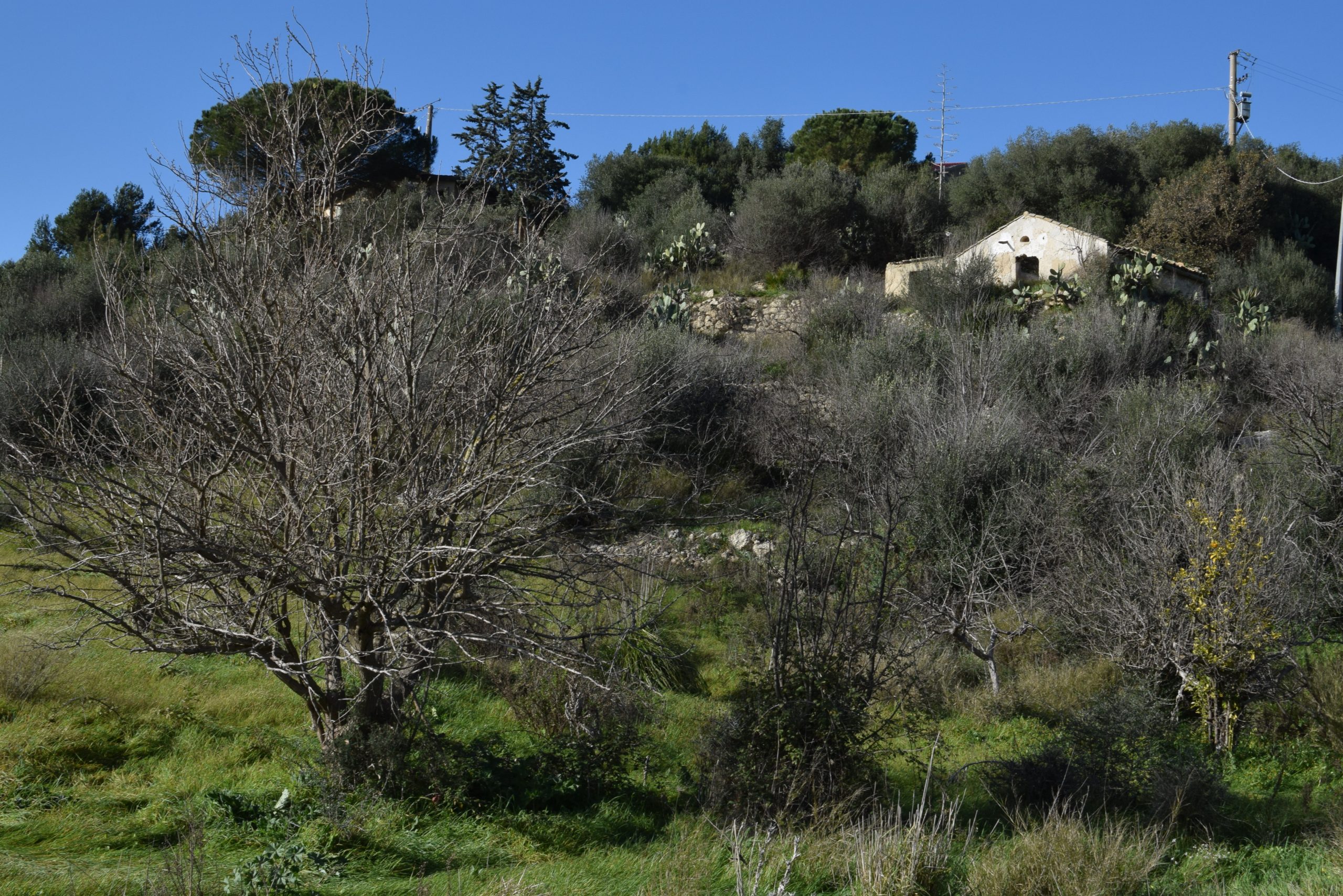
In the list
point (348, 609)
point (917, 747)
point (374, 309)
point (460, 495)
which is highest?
point (374, 309)

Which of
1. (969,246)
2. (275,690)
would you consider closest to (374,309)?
(275,690)

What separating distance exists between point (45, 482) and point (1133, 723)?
8222 millimetres

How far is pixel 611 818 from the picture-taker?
22.9 ft

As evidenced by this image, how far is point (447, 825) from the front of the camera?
20.6 feet

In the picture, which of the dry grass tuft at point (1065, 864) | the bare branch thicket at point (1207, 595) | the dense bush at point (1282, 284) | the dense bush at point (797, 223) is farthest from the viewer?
the dense bush at point (797, 223)

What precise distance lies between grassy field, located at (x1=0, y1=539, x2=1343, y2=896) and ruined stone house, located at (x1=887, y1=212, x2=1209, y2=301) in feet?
56.5

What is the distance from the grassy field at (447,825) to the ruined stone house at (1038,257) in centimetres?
1723

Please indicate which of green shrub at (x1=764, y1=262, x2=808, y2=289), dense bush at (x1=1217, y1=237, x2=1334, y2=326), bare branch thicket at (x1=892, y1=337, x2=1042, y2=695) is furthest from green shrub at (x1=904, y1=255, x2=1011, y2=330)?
dense bush at (x1=1217, y1=237, x2=1334, y2=326)

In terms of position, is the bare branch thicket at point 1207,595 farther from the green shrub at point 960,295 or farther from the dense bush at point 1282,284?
the dense bush at point 1282,284

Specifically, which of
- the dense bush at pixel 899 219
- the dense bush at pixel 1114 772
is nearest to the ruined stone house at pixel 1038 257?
the dense bush at pixel 899 219

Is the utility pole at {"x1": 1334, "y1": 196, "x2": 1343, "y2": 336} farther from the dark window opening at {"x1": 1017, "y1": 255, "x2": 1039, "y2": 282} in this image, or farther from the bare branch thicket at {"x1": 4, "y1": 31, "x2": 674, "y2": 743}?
the bare branch thicket at {"x1": 4, "y1": 31, "x2": 674, "y2": 743}

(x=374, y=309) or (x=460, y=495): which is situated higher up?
(x=374, y=309)

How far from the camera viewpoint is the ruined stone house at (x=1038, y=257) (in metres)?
24.5

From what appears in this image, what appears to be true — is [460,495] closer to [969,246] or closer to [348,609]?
[348,609]
